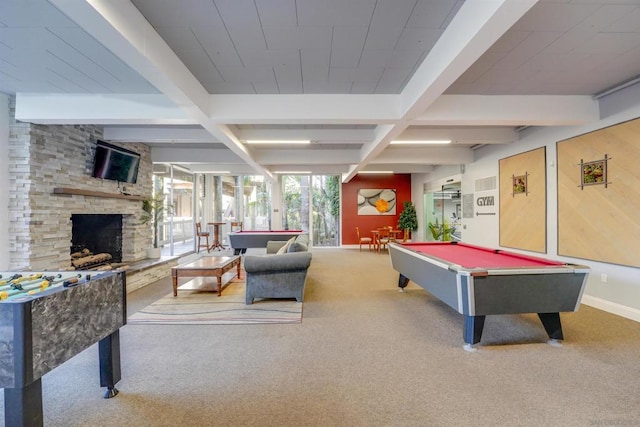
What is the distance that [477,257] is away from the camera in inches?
142

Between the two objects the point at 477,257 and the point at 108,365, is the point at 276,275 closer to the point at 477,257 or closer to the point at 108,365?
the point at 108,365

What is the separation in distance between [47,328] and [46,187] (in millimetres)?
3310

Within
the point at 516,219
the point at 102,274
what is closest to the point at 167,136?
the point at 102,274

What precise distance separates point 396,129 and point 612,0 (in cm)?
216

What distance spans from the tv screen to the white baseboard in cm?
738

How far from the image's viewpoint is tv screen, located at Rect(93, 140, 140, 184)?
4.69m

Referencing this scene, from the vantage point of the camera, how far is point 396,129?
3.87 meters

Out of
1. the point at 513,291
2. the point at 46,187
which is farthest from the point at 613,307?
the point at 46,187

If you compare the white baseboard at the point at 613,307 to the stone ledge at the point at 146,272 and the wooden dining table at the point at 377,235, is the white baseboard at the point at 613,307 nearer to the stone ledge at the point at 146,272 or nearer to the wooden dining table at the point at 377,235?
the wooden dining table at the point at 377,235

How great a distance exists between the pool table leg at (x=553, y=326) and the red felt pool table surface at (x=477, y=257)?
19.1 inches

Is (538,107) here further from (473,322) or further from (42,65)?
(42,65)

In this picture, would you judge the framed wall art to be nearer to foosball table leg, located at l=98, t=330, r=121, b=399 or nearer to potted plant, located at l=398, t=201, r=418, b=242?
potted plant, located at l=398, t=201, r=418, b=242

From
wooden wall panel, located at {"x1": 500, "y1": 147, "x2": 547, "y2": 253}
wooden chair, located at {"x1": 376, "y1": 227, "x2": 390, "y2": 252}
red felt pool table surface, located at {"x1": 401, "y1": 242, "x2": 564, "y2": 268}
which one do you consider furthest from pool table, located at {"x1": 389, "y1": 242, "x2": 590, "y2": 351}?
wooden chair, located at {"x1": 376, "y1": 227, "x2": 390, "y2": 252}

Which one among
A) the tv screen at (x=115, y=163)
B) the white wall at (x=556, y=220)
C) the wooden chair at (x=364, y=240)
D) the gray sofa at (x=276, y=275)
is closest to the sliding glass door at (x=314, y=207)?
the wooden chair at (x=364, y=240)
